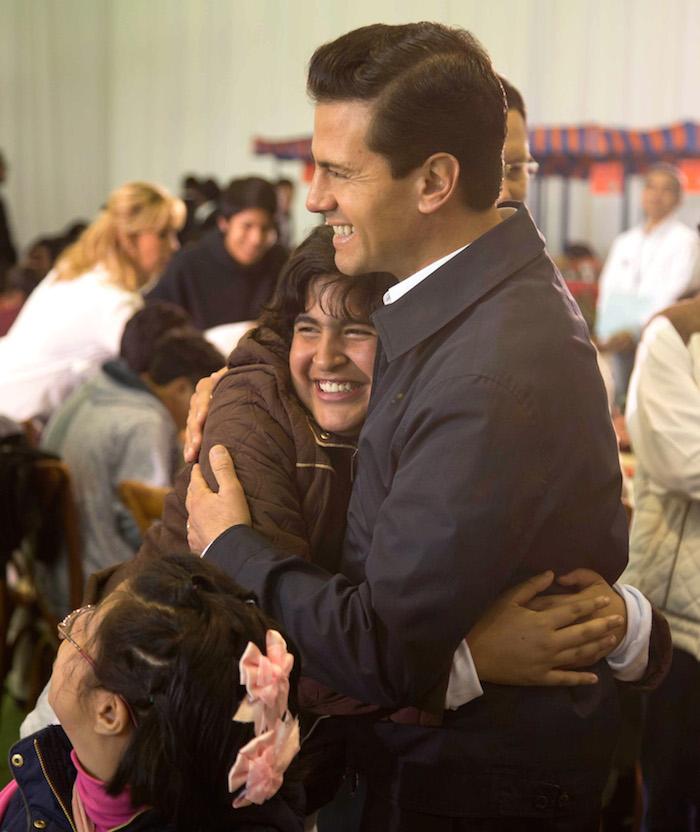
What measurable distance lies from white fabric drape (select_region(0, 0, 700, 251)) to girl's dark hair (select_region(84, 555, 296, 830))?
686 cm

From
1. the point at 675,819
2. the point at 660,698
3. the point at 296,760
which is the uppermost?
the point at 296,760

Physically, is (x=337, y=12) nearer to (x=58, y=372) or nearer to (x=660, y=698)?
(x=58, y=372)

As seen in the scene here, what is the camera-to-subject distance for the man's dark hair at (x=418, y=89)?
1132 millimetres

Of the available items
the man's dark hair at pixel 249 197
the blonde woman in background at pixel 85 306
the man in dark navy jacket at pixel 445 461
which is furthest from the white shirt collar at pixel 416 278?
the man's dark hair at pixel 249 197

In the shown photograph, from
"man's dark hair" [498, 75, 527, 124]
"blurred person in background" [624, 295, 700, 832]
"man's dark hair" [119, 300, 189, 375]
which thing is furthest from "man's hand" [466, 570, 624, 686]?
"man's dark hair" [119, 300, 189, 375]

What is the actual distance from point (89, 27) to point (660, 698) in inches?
446

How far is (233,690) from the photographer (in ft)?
3.63

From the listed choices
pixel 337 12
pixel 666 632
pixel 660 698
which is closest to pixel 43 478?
pixel 660 698

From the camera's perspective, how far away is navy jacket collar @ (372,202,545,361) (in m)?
1.17

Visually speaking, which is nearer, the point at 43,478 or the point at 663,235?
the point at 43,478

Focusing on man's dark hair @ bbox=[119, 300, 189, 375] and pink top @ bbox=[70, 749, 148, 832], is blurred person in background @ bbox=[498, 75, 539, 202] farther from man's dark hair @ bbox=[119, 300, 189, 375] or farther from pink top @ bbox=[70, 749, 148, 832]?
man's dark hair @ bbox=[119, 300, 189, 375]

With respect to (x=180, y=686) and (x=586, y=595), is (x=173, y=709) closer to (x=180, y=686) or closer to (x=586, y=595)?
(x=180, y=686)

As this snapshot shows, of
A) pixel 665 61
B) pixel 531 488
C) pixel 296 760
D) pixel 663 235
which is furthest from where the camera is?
pixel 665 61

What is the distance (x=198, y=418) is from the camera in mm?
1535
